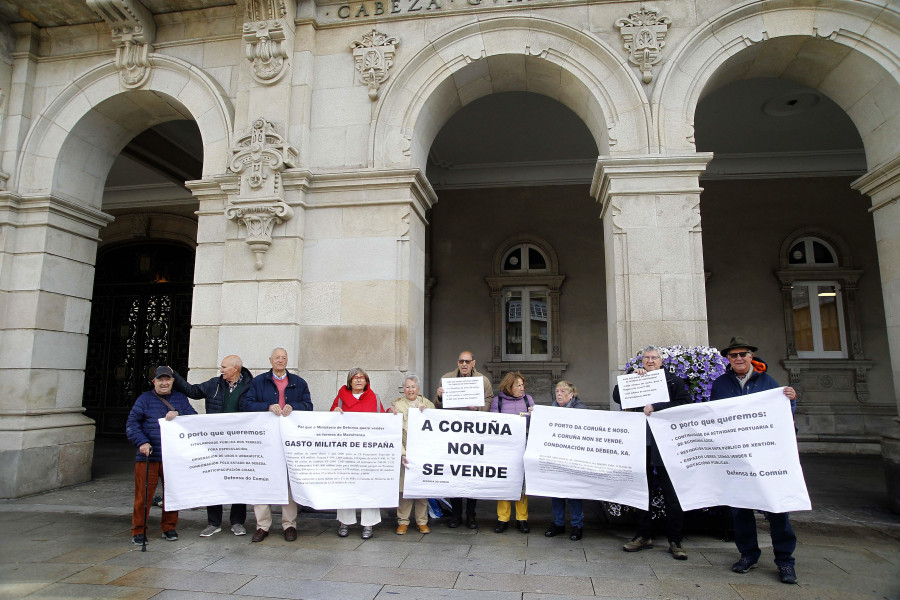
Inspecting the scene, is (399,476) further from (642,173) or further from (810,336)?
(810,336)

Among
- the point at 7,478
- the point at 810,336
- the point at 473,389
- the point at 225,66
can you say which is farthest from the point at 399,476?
the point at 810,336

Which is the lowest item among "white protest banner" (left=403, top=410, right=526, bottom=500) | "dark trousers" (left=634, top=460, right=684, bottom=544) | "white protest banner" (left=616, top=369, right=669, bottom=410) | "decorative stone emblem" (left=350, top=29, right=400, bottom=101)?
"dark trousers" (left=634, top=460, right=684, bottom=544)

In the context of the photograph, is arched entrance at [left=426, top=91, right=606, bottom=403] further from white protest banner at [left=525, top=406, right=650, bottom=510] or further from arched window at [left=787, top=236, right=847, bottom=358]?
white protest banner at [left=525, top=406, right=650, bottom=510]

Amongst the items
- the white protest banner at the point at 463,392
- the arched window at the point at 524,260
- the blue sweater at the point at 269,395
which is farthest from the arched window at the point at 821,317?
the blue sweater at the point at 269,395

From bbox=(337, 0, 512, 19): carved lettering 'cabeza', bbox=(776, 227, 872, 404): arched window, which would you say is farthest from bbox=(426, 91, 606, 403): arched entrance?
bbox=(337, 0, 512, 19): carved lettering 'cabeza'

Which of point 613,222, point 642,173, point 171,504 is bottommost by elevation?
point 171,504

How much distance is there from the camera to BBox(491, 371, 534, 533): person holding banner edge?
5.54 meters

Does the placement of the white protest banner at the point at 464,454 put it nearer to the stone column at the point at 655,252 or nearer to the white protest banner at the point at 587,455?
the white protest banner at the point at 587,455

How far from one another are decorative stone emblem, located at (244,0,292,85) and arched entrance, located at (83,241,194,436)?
24.3 feet

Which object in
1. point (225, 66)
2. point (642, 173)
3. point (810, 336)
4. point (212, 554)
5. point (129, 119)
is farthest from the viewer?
point (810, 336)

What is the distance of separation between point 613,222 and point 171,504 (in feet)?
18.1

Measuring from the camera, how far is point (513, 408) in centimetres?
566

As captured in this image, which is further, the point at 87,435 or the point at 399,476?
the point at 87,435

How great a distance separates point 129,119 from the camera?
8664 millimetres
